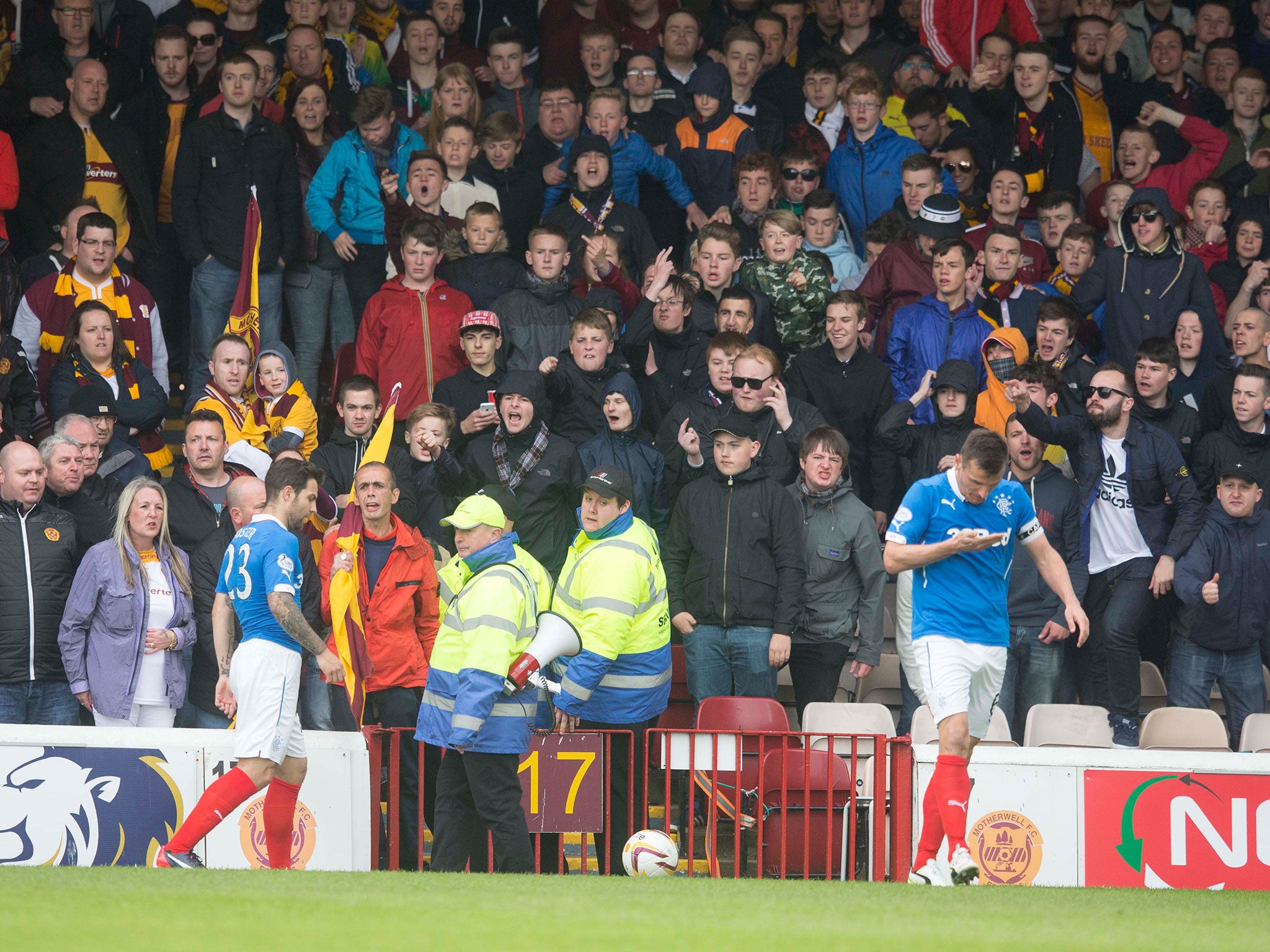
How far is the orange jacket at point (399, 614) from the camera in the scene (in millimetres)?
8633

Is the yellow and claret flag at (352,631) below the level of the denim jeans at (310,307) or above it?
below

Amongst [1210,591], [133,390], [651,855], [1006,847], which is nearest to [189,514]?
[133,390]

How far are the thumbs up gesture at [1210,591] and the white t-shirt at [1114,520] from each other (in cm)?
51

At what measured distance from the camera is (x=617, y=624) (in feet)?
25.7

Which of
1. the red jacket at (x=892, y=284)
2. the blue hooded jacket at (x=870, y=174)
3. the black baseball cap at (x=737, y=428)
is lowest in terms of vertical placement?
the black baseball cap at (x=737, y=428)

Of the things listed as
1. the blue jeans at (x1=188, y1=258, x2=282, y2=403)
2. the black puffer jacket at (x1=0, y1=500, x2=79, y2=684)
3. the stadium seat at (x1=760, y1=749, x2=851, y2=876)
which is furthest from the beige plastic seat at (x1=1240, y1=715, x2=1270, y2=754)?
the blue jeans at (x1=188, y1=258, x2=282, y2=403)

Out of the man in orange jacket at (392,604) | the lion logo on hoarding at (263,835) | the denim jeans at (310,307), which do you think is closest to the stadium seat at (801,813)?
the man in orange jacket at (392,604)

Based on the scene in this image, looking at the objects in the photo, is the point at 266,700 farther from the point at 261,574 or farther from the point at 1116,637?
the point at 1116,637

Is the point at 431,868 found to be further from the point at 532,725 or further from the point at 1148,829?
the point at 1148,829

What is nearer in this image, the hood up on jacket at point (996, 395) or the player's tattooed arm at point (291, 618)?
the player's tattooed arm at point (291, 618)

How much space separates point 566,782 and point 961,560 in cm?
227

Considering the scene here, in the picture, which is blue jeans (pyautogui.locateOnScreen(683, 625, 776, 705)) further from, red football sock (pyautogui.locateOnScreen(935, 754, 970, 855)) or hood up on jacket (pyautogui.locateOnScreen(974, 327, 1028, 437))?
hood up on jacket (pyautogui.locateOnScreen(974, 327, 1028, 437))

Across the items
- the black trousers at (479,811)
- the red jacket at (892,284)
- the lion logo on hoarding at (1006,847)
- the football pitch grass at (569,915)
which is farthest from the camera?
the red jacket at (892,284)

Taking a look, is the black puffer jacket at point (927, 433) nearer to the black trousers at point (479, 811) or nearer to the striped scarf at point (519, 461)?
the striped scarf at point (519, 461)
